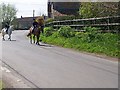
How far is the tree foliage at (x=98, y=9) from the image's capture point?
28641 millimetres

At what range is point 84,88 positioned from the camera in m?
10.1

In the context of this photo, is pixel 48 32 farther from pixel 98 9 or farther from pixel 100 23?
pixel 100 23

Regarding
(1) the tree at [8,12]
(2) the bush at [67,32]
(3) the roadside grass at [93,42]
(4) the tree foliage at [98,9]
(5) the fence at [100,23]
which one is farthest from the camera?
(1) the tree at [8,12]

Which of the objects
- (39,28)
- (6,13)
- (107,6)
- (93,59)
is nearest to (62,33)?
(39,28)

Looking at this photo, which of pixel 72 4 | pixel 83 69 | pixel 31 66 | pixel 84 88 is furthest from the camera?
pixel 72 4

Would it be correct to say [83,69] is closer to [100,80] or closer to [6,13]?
[100,80]

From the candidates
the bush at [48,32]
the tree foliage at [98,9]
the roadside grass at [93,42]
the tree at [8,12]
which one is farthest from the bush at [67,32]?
the tree at [8,12]

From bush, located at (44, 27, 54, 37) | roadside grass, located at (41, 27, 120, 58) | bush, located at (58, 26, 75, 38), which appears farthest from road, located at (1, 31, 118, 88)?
bush, located at (44, 27, 54, 37)

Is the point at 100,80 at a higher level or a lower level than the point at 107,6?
lower

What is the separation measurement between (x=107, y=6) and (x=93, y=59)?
43.3 ft

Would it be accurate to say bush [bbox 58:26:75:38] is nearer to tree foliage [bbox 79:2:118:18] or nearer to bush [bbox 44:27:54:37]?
tree foliage [bbox 79:2:118:18]

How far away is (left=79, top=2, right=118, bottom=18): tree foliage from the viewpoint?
94.0 ft

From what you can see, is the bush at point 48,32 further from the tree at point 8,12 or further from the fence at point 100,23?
the tree at point 8,12

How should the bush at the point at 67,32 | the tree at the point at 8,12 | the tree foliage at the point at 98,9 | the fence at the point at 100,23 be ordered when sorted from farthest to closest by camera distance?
1. the tree at the point at 8,12
2. the bush at the point at 67,32
3. the tree foliage at the point at 98,9
4. the fence at the point at 100,23
